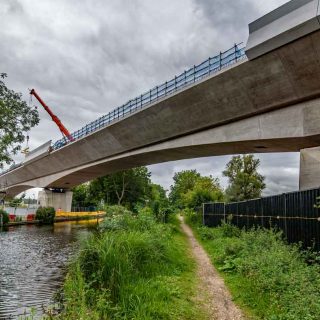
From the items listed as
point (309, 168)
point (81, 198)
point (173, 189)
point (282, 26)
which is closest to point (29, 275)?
point (309, 168)

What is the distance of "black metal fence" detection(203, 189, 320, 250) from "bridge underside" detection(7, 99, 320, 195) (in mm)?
2424

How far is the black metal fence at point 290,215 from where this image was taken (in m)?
8.84

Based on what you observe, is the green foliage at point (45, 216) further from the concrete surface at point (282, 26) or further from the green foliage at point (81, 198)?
the green foliage at point (81, 198)

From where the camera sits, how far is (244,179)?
135ft

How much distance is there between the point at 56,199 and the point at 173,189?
128ft

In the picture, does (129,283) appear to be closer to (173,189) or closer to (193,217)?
(193,217)

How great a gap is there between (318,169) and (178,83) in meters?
9.02

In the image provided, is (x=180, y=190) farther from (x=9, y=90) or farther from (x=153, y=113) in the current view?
(x=9, y=90)

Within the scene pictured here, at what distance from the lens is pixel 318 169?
45.6ft

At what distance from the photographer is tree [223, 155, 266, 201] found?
41.2m

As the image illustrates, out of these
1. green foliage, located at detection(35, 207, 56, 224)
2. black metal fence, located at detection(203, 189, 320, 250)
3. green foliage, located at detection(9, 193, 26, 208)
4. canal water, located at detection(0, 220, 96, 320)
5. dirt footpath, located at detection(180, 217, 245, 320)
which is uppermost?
green foliage, located at detection(9, 193, 26, 208)

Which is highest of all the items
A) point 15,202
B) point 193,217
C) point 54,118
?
point 54,118

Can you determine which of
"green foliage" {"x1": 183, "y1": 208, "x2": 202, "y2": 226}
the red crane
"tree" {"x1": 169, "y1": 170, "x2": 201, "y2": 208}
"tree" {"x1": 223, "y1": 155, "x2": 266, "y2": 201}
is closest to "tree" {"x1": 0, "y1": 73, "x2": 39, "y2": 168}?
A: "green foliage" {"x1": 183, "y1": 208, "x2": 202, "y2": 226}

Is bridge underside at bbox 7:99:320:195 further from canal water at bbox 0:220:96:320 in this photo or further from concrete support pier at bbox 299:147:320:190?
canal water at bbox 0:220:96:320
